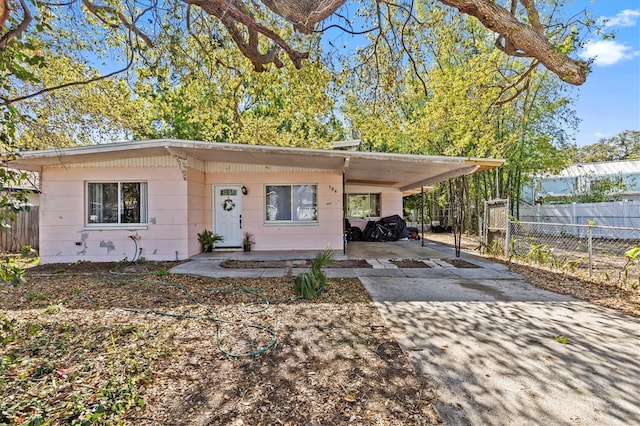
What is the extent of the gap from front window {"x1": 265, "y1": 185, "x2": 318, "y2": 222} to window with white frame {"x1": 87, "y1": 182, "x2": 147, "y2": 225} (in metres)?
3.26

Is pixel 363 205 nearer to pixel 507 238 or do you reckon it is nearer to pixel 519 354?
pixel 507 238

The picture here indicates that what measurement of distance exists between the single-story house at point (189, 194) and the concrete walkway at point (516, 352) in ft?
11.4

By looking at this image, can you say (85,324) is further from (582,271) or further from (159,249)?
(582,271)

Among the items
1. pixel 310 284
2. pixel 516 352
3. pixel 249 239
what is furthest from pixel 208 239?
pixel 516 352

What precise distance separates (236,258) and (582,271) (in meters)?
7.47

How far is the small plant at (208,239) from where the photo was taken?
896 cm

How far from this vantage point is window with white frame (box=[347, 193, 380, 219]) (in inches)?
550

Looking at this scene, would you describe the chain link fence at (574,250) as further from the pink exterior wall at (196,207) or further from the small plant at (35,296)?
the small plant at (35,296)

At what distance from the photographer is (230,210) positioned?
30.6 ft

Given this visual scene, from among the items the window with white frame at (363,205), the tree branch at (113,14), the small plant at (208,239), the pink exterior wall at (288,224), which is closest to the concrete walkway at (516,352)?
the pink exterior wall at (288,224)

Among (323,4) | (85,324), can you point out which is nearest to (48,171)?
(85,324)

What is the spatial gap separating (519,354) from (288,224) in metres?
7.05

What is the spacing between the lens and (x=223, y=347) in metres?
2.97

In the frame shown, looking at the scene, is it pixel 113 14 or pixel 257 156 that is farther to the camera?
pixel 257 156
